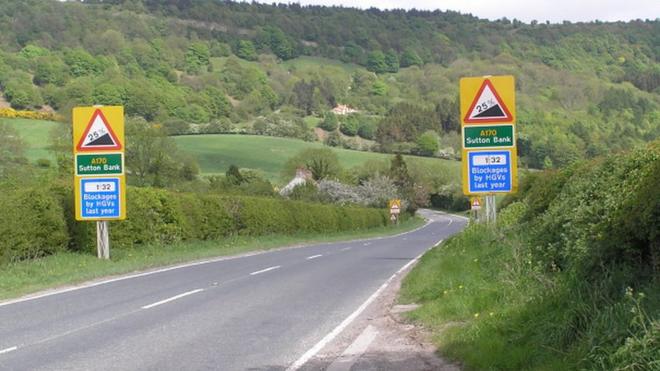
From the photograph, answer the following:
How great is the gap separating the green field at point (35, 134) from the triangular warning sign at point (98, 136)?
65.2m

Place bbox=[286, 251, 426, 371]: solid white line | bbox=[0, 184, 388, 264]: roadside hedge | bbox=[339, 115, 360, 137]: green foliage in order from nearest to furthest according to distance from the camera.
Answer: bbox=[286, 251, 426, 371]: solid white line < bbox=[0, 184, 388, 264]: roadside hedge < bbox=[339, 115, 360, 137]: green foliage

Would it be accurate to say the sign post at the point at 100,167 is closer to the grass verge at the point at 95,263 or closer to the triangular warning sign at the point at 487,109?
the grass verge at the point at 95,263

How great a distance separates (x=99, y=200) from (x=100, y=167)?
3.36ft

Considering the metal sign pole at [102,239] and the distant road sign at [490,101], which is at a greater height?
the distant road sign at [490,101]

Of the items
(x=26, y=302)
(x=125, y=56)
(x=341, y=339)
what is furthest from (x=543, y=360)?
(x=125, y=56)

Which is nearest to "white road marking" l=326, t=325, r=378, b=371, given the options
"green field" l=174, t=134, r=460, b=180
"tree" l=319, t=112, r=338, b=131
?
"green field" l=174, t=134, r=460, b=180

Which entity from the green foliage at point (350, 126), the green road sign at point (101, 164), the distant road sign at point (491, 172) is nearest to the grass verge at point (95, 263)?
the green road sign at point (101, 164)

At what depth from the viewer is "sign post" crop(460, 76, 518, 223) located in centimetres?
1616

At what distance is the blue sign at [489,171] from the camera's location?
54.0 feet

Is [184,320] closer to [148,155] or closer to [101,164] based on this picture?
[101,164]

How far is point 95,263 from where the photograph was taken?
22719mm

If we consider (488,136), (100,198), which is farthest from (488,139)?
(100,198)

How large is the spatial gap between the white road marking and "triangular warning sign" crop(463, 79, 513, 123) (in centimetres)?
615

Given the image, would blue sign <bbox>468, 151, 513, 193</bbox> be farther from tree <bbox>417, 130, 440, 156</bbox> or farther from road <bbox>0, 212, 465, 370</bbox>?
tree <bbox>417, 130, 440, 156</bbox>
